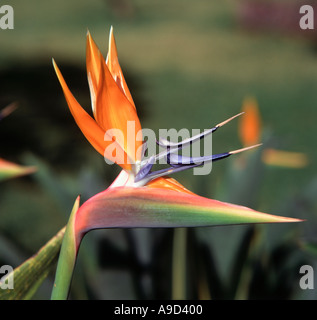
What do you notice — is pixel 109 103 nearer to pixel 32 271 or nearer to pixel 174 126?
Answer: pixel 32 271

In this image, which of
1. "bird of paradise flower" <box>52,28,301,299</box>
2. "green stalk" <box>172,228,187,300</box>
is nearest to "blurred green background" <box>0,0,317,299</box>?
"green stalk" <box>172,228,187,300</box>

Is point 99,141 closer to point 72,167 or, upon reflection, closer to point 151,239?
point 151,239

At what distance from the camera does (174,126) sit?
138 inches

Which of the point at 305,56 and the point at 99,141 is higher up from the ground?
the point at 305,56

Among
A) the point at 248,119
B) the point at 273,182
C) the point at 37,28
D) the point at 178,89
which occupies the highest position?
the point at 37,28

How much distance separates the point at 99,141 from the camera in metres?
0.48

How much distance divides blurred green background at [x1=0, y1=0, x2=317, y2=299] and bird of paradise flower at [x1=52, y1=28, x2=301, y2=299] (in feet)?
1.38

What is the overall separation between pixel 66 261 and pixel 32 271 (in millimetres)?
74

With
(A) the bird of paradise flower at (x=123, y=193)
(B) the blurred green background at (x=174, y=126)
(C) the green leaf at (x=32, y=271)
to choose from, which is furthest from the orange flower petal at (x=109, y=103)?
(B) the blurred green background at (x=174, y=126)

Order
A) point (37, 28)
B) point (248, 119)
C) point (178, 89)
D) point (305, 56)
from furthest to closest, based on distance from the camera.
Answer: point (37, 28) < point (305, 56) < point (178, 89) < point (248, 119)

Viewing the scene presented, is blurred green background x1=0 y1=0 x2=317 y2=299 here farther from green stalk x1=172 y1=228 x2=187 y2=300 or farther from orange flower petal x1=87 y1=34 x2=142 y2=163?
orange flower petal x1=87 y1=34 x2=142 y2=163

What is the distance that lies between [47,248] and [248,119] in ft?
2.89

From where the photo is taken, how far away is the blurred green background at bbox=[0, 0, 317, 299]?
3.43ft

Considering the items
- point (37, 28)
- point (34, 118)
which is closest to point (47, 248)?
point (34, 118)
